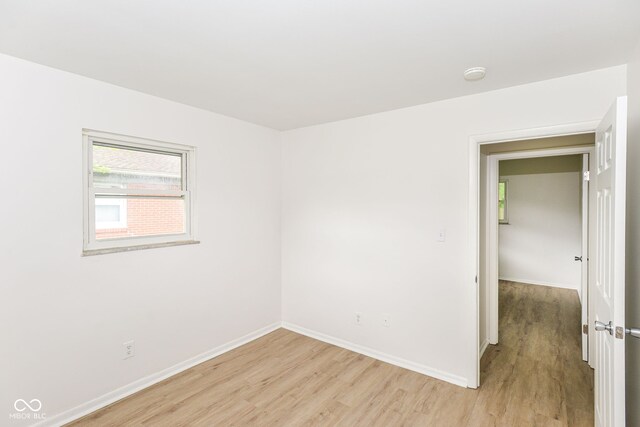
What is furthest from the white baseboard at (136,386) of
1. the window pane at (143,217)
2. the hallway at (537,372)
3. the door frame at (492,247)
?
the door frame at (492,247)

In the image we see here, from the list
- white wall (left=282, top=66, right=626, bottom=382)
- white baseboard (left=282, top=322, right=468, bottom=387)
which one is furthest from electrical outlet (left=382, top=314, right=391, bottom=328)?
white baseboard (left=282, top=322, right=468, bottom=387)

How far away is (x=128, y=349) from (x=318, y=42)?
2.69m

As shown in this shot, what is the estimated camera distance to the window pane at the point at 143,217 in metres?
2.54

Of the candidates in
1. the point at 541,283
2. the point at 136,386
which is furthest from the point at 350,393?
the point at 541,283

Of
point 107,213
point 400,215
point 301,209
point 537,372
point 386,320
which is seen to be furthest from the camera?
point 301,209

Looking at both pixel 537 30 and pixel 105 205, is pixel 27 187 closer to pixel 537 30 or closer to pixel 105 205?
pixel 105 205

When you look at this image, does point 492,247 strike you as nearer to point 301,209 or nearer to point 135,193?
point 301,209

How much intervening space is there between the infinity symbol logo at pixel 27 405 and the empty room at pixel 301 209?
1cm

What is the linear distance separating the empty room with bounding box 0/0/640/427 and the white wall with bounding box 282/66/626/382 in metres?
0.02

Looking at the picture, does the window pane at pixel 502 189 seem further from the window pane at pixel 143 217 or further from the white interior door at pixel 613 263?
the window pane at pixel 143 217

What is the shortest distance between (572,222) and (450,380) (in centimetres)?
460

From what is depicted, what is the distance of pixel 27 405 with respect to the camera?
2074mm

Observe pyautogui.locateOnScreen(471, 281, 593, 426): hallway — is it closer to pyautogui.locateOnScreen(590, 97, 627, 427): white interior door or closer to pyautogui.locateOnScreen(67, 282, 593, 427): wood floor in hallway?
pyautogui.locateOnScreen(67, 282, 593, 427): wood floor in hallway

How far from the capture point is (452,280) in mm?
2775
